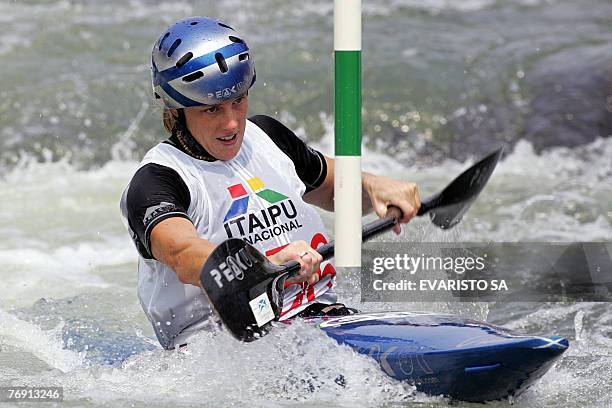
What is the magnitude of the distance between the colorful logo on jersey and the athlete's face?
12cm

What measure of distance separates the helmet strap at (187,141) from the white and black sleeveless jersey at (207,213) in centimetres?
2

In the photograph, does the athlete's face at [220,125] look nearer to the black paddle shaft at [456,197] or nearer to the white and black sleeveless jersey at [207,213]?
the white and black sleeveless jersey at [207,213]

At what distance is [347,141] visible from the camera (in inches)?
152

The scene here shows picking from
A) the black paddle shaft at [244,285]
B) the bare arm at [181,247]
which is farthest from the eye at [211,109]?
the black paddle shaft at [244,285]

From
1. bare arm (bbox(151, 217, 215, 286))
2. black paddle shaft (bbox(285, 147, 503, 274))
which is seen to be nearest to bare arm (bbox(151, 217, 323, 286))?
bare arm (bbox(151, 217, 215, 286))

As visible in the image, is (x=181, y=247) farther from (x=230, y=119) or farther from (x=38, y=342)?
(x=38, y=342)

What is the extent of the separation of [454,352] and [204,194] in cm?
102

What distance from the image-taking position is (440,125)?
30.0 feet

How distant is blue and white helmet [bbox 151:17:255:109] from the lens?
12.0 ft

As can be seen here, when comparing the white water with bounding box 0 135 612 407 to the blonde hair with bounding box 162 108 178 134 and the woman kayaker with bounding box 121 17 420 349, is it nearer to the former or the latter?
the woman kayaker with bounding box 121 17 420 349

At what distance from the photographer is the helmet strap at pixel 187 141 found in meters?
3.82

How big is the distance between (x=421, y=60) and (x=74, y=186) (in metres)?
3.63

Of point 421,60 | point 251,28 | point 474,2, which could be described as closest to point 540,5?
point 474,2

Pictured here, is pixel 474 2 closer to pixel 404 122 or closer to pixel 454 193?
pixel 404 122
